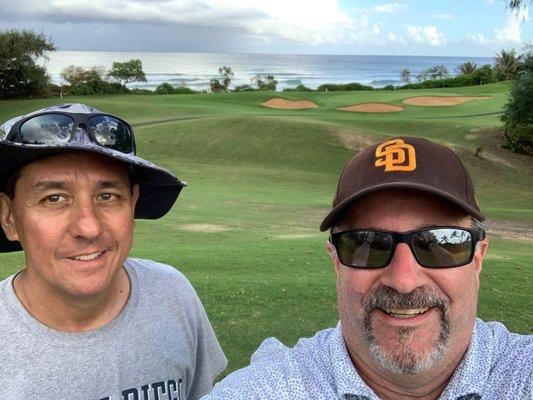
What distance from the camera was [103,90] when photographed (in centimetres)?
5425

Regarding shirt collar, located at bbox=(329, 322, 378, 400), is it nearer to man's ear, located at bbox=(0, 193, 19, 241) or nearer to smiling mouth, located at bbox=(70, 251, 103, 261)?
smiling mouth, located at bbox=(70, 251, 103, 261)

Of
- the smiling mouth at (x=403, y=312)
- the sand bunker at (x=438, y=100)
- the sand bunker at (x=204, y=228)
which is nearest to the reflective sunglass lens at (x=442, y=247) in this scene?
the smiling mouth at (x=403, y=312)

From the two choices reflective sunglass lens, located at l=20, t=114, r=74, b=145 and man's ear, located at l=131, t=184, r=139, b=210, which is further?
man's ear, located at l=131, t=184, r=139, b=210

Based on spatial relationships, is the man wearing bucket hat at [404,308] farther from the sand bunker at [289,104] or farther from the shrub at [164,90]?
the shrub at [164,90]

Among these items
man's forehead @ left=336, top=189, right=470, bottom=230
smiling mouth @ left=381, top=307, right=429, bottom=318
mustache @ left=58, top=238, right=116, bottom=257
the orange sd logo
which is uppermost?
the orange sd logo

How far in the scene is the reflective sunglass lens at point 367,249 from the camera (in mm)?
1830

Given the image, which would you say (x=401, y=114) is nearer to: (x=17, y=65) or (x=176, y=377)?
(x=17, y=65)

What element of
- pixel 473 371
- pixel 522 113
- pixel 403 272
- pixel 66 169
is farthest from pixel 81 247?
pixel 522 113

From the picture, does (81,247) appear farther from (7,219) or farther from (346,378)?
(346,378)

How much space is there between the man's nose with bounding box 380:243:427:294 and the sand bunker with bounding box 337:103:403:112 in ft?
130

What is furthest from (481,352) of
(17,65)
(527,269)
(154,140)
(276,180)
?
(17,65)

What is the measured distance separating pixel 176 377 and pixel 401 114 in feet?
126

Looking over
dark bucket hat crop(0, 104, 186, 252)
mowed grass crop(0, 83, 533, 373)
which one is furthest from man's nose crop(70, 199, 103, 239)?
mowed grass crop(0, 83, 533, 373)

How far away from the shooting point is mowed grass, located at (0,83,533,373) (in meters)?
5.43
